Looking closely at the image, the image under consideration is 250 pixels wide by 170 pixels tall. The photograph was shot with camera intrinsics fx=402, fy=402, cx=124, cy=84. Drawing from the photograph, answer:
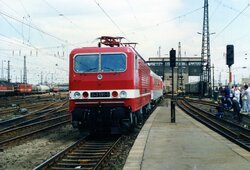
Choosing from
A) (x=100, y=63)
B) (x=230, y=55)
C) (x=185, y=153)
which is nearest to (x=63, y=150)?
(x=185, y=153)

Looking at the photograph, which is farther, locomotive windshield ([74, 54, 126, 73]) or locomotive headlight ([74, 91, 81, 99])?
locomotive windshield ([74, 54, 126, 73])

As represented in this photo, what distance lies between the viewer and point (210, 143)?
11609 mm

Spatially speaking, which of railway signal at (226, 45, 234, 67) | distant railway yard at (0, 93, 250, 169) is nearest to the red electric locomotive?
distant railway yard at (0, 93, 250, 169)

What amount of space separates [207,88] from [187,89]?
60.2ft

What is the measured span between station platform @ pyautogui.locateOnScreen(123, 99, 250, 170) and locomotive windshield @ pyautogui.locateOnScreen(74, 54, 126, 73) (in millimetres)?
2444

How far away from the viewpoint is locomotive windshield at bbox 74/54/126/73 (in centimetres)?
1327

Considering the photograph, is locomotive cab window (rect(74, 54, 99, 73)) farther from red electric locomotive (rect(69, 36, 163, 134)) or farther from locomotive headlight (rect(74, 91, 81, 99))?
locomotive headlight (rect(74, 91, 81, 99))

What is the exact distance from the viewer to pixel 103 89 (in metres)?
12.9

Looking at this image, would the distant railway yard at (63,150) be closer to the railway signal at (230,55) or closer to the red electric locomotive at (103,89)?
the red electric locomotive at (103,89)

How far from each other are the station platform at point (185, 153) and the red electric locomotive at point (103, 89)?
1.14 meters

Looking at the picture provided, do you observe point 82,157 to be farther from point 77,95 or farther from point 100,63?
point 100,63

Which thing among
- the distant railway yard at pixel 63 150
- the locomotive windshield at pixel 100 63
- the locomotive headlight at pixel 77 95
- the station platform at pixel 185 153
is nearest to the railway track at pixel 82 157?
the distant railway yard at pixel 63 150

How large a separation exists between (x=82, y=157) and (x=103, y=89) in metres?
3.48

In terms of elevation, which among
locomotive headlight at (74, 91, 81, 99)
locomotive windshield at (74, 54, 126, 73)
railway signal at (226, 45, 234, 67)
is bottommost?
locomotive headlight at (74, 91, 81, 99)
